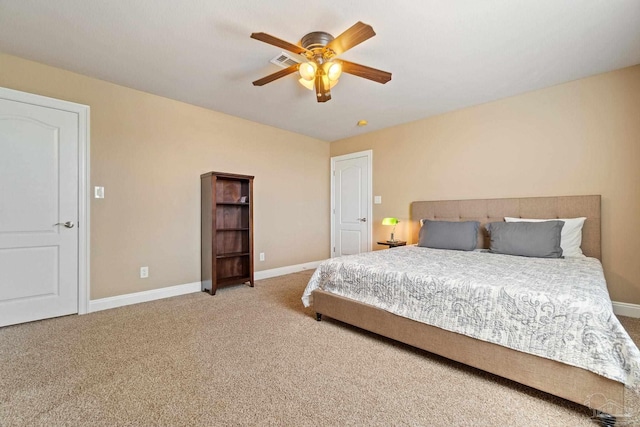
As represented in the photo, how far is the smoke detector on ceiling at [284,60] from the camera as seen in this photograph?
248 cm

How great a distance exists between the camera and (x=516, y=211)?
10.7ft

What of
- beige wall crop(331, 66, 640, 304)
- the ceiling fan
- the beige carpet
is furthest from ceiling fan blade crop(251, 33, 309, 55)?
beige wall crop(331, 66, 640, 304)

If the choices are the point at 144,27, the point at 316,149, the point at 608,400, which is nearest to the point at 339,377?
the point at 608,400

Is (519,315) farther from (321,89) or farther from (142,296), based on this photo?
(142,296)

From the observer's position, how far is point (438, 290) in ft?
6.19

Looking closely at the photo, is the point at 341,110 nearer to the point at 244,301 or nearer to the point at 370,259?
the point at 370,259

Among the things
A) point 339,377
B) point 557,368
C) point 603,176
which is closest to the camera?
point 557,368

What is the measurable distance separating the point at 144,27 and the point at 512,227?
370 cm

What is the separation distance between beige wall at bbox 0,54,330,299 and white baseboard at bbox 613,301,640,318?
12.9ft

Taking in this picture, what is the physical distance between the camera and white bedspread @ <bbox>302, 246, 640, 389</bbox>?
136cm

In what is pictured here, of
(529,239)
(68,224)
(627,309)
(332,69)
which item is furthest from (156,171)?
(627,309)

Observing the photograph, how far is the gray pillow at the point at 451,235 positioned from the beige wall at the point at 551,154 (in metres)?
0.58

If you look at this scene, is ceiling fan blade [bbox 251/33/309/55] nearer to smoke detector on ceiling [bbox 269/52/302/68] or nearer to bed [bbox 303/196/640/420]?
smoke detector on ceiling [bbox 269/52/302/68]

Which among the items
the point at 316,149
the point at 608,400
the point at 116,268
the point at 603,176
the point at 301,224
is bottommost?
the point at 608,400
